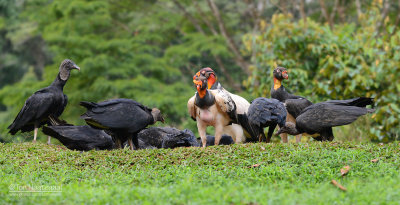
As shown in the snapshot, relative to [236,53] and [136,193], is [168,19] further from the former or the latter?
[136,193]

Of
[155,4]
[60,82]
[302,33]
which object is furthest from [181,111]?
[60,82]

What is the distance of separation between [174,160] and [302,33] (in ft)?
20.6

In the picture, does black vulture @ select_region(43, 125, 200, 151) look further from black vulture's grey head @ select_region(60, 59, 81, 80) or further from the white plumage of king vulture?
black vulture's grey head @ select_region(60, 59, 81, 80)

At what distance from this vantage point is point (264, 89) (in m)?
11.0

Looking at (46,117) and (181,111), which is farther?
(181,111)

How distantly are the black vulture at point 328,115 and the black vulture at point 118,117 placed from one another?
222cm

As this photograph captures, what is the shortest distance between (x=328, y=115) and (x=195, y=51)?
10949 millimetres

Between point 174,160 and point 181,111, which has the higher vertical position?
point 181,111

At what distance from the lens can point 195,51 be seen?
17.0 m

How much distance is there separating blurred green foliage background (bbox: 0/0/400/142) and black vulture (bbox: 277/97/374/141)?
7.56ft

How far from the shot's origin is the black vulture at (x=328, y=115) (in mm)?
6387

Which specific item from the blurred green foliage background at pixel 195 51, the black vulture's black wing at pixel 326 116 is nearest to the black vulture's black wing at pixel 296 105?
the black vulture's black wing at pixel 326 116

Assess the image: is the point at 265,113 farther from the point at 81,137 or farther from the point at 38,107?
the point at 38,107

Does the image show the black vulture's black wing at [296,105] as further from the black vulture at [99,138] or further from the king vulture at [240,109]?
the black vulture at [99,138]
